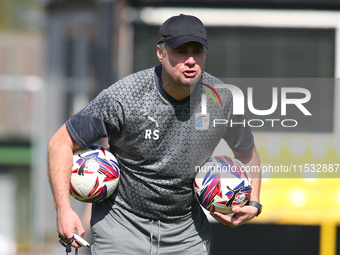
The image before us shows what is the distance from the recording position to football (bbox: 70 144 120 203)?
377cm

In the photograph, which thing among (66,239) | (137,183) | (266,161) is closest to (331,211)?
(266,161)

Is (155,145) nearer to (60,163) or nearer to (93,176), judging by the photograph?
(93,176)

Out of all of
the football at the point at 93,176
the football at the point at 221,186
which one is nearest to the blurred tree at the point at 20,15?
the football at the point at 93,176

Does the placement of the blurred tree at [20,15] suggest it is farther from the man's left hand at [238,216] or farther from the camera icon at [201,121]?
the man's left hand at [238,216]

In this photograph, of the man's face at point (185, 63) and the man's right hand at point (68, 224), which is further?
the man's face at point (185, 63)

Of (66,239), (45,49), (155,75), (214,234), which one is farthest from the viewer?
(45,49)

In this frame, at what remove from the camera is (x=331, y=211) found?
25.0ft

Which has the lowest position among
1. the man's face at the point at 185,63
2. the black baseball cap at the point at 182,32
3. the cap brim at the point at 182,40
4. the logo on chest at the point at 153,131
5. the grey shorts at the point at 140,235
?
the grey shorts at the point at 140,235

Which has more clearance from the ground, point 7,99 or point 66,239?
point 7,99

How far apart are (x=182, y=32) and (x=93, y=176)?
120 cm

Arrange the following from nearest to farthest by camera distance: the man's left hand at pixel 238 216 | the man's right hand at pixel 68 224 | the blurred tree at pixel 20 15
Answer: the man's right hand at pixel 68 224
the man's left hand at pixel 238 216
the blurred tree at pixel 20 15

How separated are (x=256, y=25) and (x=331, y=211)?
14.7 feet

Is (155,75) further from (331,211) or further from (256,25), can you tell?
(256,25)

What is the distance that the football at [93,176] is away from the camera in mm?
3771
